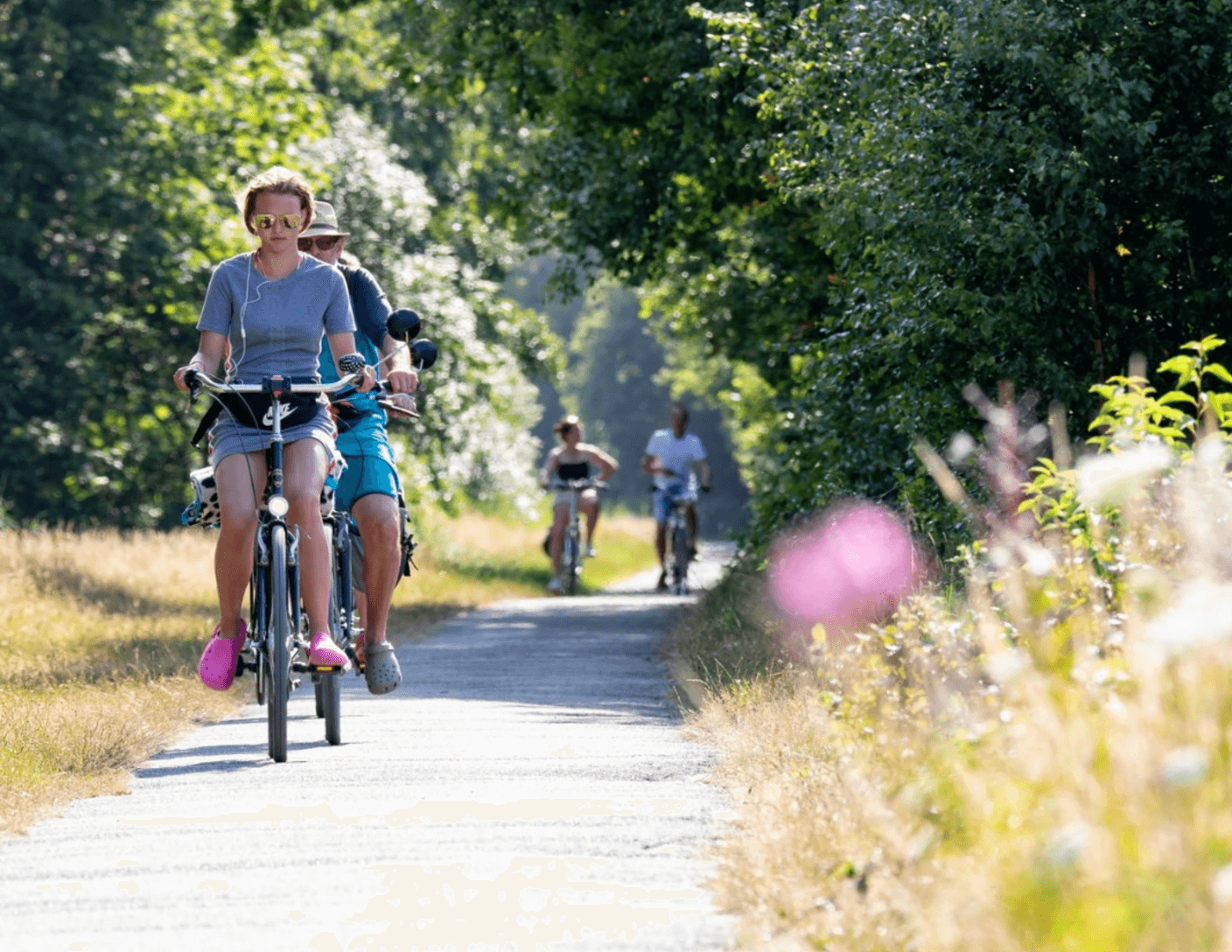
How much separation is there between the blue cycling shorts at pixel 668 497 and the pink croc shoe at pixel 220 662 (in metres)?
13.3

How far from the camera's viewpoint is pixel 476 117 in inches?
1211

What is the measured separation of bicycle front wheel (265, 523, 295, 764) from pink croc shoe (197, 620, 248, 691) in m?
0.15

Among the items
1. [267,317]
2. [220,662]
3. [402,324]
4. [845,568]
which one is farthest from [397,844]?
[845,568]

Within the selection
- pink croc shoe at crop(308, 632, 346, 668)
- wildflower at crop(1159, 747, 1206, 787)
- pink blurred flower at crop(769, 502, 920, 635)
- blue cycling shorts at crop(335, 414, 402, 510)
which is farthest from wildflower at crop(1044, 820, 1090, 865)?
blue cycling shorts at crop(335, 414, 402, 510)

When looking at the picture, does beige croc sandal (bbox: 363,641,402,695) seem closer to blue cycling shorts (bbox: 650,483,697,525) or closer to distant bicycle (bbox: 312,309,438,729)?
distant bicycle (bbox: 312,309,438,729)

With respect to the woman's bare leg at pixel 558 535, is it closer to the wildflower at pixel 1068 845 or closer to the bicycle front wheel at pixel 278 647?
the bicycle front wheel at pixel 278 647

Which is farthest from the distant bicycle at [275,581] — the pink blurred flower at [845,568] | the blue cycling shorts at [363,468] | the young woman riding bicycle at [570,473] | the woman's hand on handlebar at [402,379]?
the young woman riding bicycle at [570,473]

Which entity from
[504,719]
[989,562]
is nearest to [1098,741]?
[989,562]

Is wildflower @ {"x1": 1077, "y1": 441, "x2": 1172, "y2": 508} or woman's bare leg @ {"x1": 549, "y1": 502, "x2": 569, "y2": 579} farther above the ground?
wildflower @ {"x1": 1077, "y1": 441, "x2": 1172, "y2": 508}

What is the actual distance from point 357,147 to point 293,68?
195 cm

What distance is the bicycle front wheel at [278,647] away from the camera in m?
6.77

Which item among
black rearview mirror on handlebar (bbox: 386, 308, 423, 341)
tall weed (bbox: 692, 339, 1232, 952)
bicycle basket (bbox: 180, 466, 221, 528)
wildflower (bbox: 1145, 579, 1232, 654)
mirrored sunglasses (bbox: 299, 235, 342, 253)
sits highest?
mirrored sunglasses (bbox: 299, 235, 342, 253)

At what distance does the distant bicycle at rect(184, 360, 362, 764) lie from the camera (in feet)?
22.4

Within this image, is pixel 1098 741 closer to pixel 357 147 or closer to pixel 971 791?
pixel 971 791
